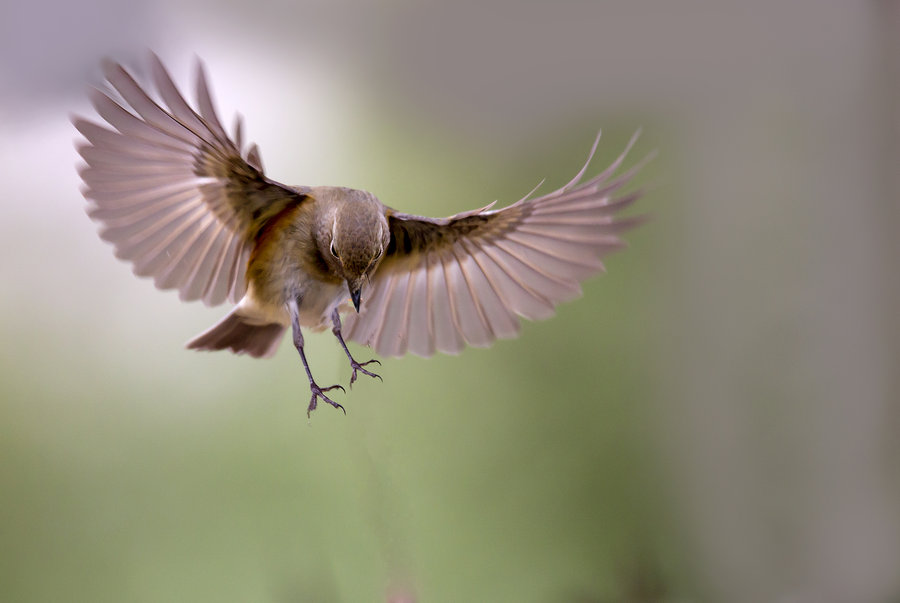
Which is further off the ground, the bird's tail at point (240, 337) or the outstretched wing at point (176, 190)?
the outstretched wing at point (176, 190)

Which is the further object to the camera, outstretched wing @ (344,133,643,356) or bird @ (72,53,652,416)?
outstretched wing @ (344,133,643,356)

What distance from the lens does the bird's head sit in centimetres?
52

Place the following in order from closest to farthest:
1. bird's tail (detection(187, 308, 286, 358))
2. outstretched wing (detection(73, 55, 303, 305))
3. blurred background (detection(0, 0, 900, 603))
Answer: outstretched wing (detection(73, 55, 303, 305))
bird's tail (detection(187, 308, 286, 358))
blurred background (detection(0, 0, 900, 603))

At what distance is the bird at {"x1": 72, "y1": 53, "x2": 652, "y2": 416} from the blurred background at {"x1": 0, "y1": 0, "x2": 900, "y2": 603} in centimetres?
20

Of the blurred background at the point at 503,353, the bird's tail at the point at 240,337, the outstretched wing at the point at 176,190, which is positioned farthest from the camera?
the blurred background at the point at 503,353

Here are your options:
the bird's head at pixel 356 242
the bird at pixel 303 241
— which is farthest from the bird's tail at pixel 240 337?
the bird's head at pixel 356 242

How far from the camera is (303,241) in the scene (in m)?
0.57

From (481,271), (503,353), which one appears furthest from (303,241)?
(503,353)

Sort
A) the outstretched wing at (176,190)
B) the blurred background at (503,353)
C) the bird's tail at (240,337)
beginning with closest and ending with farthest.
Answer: the outstretched wing at (176,190)
the bird's tail at (240,337)
the blurred background at (503,353)

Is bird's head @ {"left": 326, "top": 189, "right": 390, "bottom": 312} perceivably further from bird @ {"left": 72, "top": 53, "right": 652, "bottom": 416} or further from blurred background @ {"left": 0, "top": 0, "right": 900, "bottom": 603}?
blurred background @ {"left": 0, "top": 0, "right": 900, "bottom": 603}

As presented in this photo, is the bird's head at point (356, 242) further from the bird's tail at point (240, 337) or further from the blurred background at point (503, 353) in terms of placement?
the blurred background at point (503, 353)

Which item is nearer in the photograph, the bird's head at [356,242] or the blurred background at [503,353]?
the bird's head at [356,242]

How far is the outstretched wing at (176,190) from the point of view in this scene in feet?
1.55

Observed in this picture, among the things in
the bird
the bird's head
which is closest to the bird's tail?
the bird
